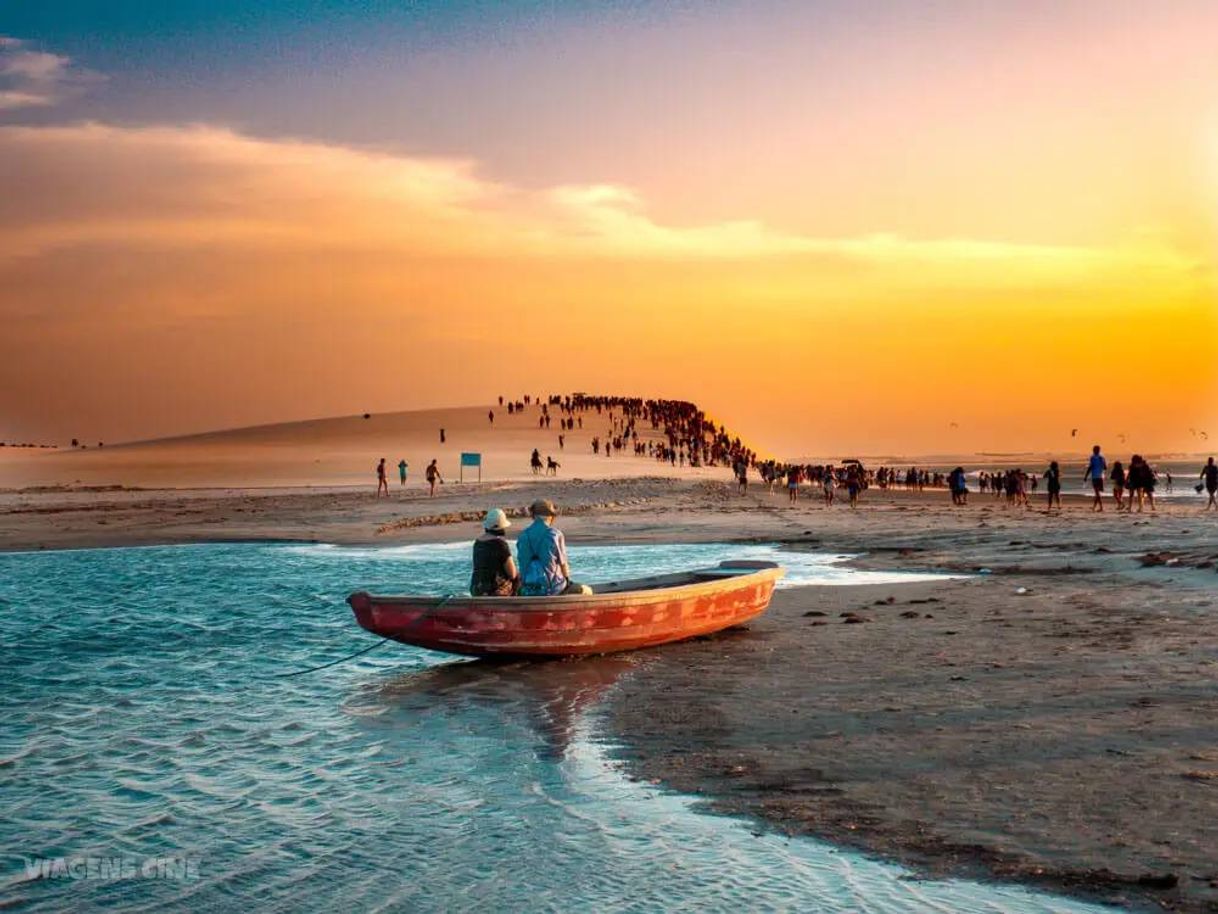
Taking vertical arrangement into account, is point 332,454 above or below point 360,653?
above

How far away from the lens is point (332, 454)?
8975 cm

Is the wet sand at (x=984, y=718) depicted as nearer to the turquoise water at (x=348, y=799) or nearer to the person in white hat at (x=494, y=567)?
the turquoise water at (x=348, y=799)

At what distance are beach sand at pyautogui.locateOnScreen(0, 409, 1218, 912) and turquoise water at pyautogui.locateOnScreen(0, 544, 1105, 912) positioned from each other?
1.65 ft

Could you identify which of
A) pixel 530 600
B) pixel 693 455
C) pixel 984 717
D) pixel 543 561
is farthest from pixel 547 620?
pixel 693 455

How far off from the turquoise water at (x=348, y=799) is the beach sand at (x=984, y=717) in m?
0.50

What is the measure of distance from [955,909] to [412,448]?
87865 mm

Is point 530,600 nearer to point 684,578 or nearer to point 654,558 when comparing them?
point 684,578

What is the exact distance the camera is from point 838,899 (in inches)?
251

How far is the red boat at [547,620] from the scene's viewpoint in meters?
13.7

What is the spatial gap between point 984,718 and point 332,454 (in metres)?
83.2

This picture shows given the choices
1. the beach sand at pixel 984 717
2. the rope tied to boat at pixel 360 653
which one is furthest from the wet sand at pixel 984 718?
the rope tied to boat at pixel 360 653

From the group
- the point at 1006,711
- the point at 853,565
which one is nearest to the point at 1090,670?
the point at 1006,711

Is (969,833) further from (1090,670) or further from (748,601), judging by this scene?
(748,601)

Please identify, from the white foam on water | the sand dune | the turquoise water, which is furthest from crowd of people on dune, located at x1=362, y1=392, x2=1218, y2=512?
the turquoise water
